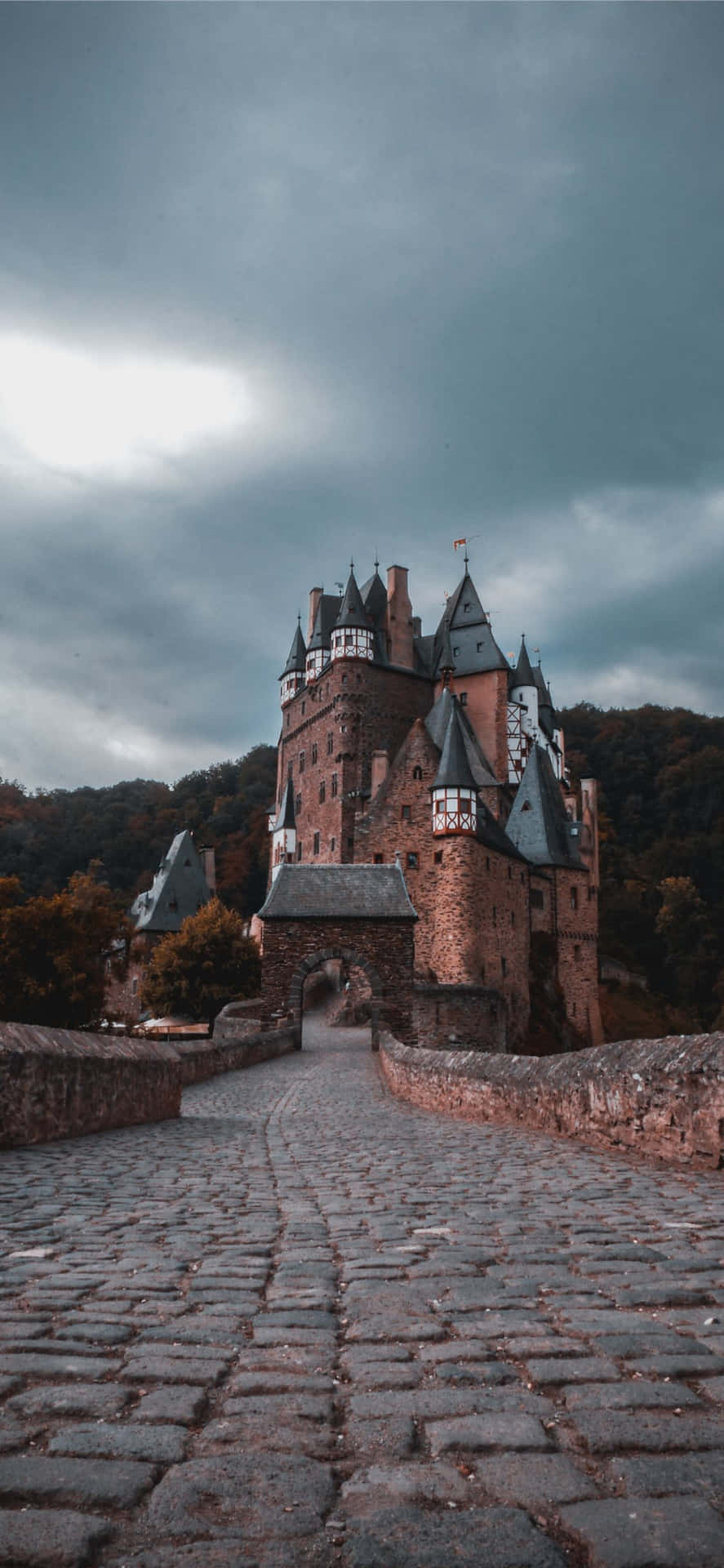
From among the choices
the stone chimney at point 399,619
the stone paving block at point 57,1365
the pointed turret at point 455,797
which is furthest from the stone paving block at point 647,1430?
the stone chimney at point 399,619

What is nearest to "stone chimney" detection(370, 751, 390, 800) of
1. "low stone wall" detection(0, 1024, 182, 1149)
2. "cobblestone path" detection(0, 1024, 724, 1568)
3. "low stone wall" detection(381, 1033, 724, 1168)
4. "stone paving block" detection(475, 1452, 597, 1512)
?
"low stone wall" detection(381, 1033, 724, 1168)

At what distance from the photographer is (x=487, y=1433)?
2.28 meters

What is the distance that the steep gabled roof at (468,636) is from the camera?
65500 millimetres

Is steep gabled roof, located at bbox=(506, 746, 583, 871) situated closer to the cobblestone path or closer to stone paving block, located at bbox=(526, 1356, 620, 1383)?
the cobblestone path

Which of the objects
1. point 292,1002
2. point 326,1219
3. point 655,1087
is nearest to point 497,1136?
point 655,1087

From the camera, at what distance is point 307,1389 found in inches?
103

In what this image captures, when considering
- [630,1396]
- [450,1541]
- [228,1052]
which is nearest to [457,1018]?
[228,1052]

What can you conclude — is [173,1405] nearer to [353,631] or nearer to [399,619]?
Answer: [353,631]

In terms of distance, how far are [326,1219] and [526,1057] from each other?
5.68 meters

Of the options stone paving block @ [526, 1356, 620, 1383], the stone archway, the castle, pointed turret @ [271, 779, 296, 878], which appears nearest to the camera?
stone paving block @ [526, 1356, 620, 1383]

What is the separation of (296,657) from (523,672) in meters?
15.6

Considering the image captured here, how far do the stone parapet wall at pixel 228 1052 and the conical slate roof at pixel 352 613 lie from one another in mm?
37958

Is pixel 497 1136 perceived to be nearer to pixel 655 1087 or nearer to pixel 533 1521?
pixel 655 1087

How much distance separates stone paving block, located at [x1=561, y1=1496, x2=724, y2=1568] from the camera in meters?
1.77
